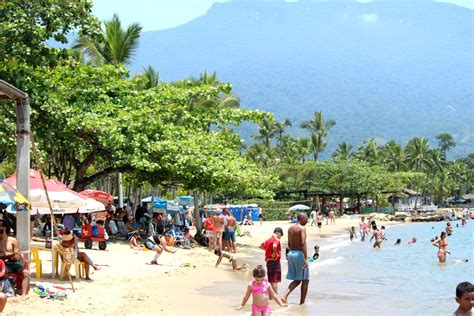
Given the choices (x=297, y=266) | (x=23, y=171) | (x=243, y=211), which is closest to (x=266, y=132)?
(x=243, y=211)

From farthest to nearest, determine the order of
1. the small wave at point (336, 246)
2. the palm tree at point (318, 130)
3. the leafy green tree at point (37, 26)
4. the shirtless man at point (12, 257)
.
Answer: the palm tree at point (318, 130) < the small wave at point (336, 246) < the leafy green tree at point (37, 26) < the shirtless man at point (12, 257)

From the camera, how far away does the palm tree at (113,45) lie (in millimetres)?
27078

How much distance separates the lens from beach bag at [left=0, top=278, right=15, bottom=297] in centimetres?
921

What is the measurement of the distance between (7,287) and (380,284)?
9.56m

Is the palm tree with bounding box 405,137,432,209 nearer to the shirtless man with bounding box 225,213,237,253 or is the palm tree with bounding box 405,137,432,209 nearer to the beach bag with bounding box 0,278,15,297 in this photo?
the shirtless man with bounding box 225,213,237,253

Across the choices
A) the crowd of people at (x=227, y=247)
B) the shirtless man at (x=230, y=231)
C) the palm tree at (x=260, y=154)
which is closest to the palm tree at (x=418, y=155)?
the palm tree at (x=260, y=154)

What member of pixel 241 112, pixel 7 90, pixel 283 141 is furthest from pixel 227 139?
pixel 283 141

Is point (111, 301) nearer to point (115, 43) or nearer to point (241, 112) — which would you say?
point (241, 112)

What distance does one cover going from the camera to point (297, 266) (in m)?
10.5

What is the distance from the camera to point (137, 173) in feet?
72.8

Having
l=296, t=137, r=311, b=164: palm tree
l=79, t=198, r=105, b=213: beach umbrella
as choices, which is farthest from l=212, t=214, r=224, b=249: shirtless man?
l=296, t=137, r=311, b=164: palm tree

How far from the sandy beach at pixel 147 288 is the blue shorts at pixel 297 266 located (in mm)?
645

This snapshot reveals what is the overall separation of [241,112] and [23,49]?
11.3m

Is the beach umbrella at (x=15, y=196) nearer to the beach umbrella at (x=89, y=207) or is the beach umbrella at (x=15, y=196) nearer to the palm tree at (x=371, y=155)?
the beach umbrella at (x=89, y=207)
